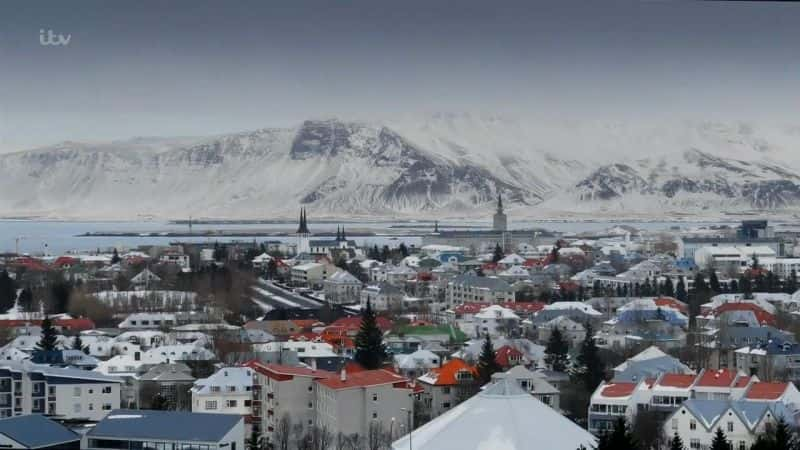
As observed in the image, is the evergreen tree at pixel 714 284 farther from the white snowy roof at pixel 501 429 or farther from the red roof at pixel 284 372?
the white snowy roof at pixel 501 429

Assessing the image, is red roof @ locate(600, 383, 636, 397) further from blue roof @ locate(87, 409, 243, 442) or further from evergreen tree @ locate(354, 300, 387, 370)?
blue roof @ locate(87, 409, 243, 442)

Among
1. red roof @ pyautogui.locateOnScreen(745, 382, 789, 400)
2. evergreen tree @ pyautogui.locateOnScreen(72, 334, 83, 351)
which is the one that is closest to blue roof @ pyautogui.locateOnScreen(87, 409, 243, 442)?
red roof @ pyautogui.locateOnScreen(745, 382, 789, 400)

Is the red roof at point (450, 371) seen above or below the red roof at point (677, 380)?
below

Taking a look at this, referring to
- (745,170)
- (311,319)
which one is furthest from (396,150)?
(311,319)

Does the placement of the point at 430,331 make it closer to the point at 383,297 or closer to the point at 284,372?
the point at 383,297

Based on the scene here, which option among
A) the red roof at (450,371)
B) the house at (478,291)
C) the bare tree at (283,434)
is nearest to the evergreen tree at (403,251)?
the house at (478,291)

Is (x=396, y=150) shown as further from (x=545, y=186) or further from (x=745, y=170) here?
(x=745, y=170)
